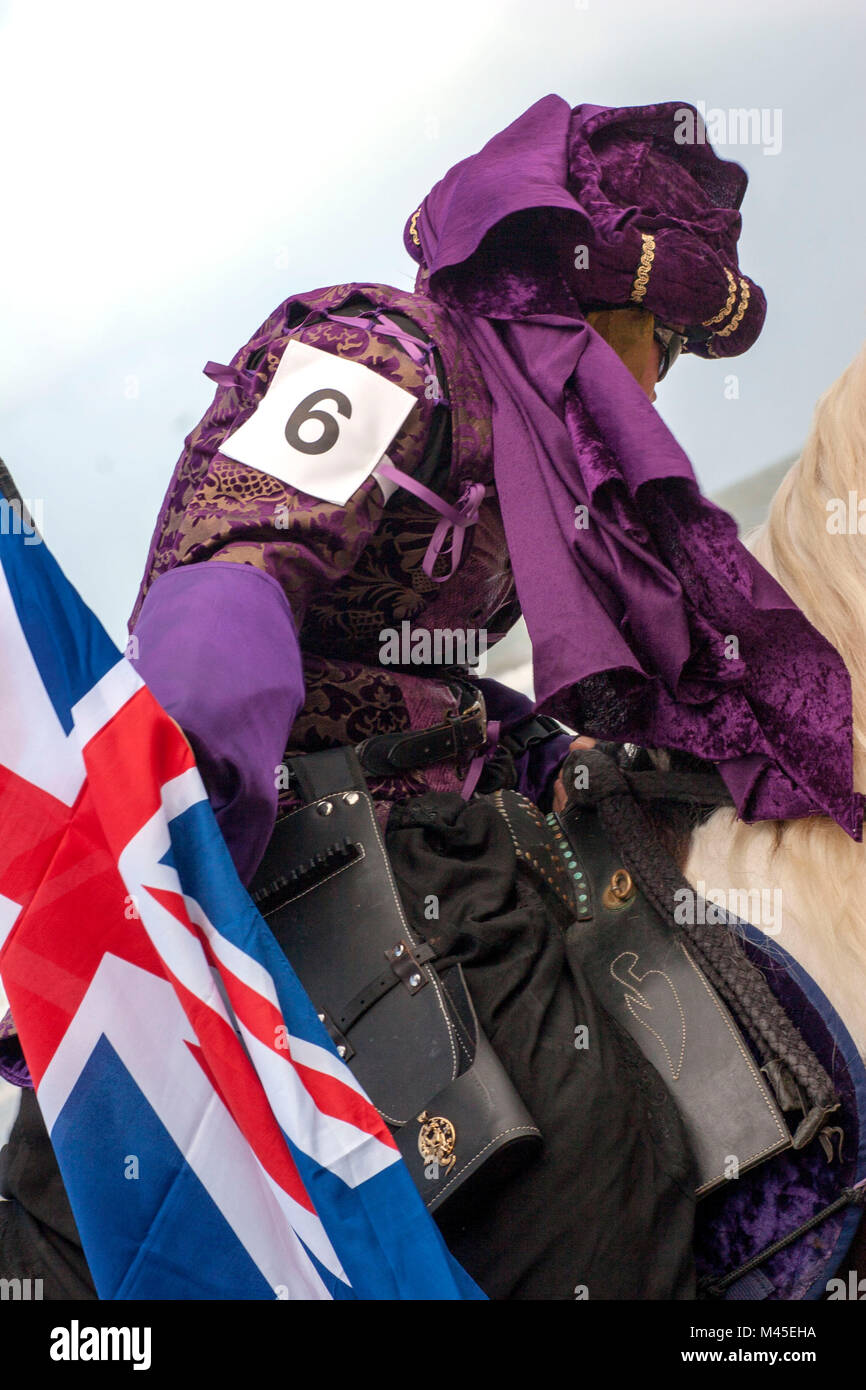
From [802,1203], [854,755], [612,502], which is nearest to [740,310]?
[612,502]

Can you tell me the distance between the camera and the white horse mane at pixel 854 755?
959mm

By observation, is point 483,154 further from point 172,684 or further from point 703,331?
point 172,684

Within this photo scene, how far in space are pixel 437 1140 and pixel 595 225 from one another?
783 mm

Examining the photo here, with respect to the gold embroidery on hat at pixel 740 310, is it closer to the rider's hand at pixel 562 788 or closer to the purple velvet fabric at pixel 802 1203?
the rider's hand at pixel 562 788

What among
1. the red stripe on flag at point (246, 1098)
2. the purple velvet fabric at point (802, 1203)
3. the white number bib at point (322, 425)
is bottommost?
the purple velvet fabric at point (802, 1203)

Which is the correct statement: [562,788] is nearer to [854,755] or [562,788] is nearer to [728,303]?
[854,755]

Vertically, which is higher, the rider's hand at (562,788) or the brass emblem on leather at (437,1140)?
the rider's hand at (562,788)

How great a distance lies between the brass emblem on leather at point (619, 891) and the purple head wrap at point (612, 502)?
116 mm

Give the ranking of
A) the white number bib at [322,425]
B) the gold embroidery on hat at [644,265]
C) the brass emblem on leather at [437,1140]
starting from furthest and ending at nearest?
the gold embroidery on hat at [644,265]
the white number bib at [322,425]
the brass emblem on leather at [437,1140]

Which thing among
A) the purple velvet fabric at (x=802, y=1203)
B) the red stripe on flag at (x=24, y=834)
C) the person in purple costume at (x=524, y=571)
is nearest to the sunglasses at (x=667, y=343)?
the person in purple costume at (x=524, y=571)

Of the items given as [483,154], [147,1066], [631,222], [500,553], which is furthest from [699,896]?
[483,154]

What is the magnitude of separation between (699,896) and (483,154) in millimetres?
713

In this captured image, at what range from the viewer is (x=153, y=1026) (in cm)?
73
